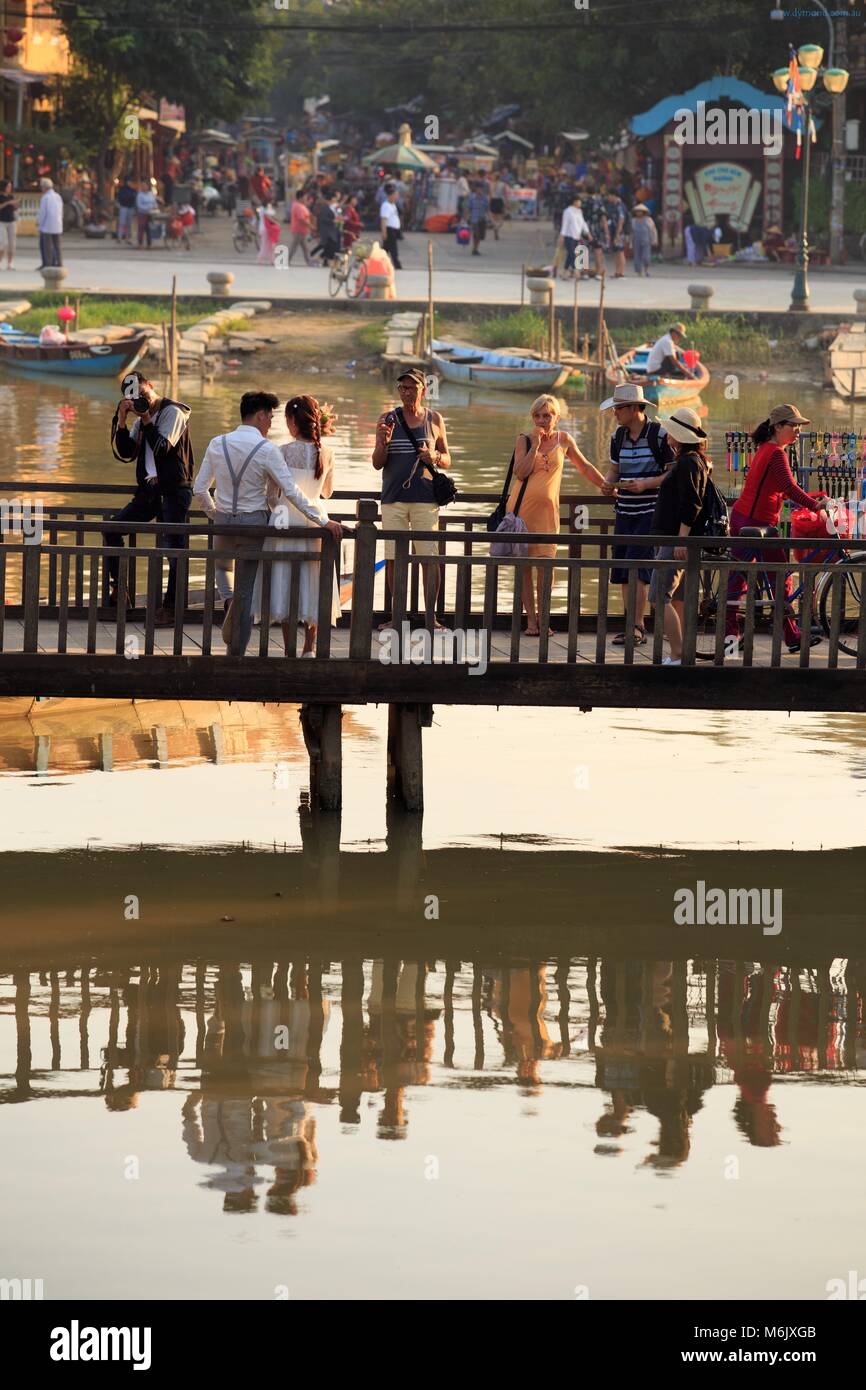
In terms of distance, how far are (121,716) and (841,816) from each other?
17.1 feet

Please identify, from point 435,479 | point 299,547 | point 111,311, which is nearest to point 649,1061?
point 299,547

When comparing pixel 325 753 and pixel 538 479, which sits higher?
pixel 538 479

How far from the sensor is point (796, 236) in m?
56.6

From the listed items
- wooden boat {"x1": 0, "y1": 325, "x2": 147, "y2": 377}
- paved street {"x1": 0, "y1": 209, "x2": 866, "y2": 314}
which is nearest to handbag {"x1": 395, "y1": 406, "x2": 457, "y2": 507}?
wooden boat {"x1": 0, "y1": 325, "x2": 147, "y2": 377}

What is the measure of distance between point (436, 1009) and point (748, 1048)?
1.56 m

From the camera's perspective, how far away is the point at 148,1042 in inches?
419

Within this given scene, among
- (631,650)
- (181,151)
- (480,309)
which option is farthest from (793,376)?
(181,151)

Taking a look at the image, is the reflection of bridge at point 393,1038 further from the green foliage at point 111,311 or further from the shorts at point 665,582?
the green foliage at point 111,311

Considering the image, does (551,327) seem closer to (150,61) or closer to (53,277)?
(53,277)

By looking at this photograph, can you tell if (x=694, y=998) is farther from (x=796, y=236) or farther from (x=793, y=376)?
(x=796, y=236)

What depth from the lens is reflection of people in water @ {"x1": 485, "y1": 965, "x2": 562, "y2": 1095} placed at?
1056cm

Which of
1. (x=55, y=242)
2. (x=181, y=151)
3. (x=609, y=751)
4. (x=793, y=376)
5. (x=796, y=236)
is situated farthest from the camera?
(x=181, y=151)

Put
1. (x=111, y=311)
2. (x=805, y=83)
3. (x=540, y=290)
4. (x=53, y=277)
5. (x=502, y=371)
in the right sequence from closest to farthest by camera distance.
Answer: (x=502, y=371) → (x=805, y=83) → (x=111, y=311) → (x=540, y=290) → (x=53, y=277)

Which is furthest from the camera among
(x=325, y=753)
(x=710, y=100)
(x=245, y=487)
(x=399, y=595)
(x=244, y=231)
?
(x=244, y=231)
